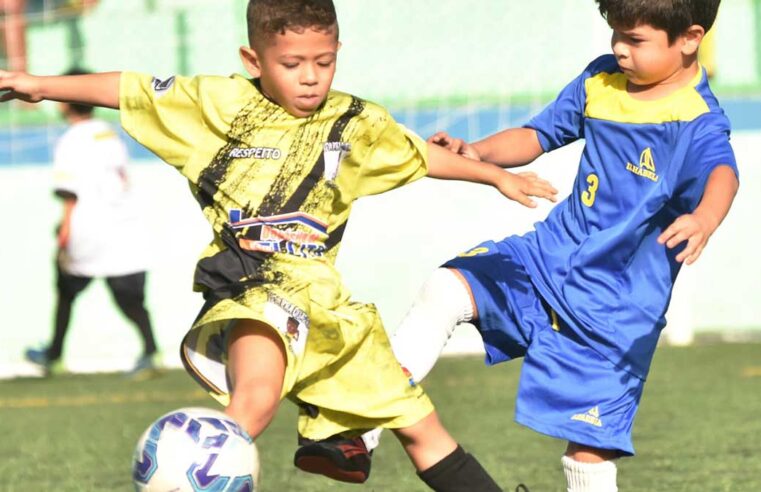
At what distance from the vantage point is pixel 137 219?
9594 mm

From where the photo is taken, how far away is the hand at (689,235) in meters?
3.45

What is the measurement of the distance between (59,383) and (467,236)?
2.87 metres

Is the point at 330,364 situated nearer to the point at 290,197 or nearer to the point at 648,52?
the point at 290,197

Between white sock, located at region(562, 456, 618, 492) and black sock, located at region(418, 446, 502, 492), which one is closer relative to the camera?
black sock, located at region(418, 446, 502, 492)

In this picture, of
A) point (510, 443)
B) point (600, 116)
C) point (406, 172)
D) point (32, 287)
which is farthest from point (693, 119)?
point (32, 287)

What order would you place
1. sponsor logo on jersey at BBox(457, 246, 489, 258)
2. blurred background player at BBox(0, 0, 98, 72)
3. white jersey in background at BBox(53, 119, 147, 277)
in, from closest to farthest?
sponsor logo on jersey at BBox(457, 246, 489, 258) → white jersey in background at BBox(53, 119, 147, 277) → blurred background player at BBox(0, 0, 98, 72)

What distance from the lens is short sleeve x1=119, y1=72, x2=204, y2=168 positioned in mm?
3965

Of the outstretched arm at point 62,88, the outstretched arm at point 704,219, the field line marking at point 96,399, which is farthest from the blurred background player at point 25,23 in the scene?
the outstretched arm at point 704,219

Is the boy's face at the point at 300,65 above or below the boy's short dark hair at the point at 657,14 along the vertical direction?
below

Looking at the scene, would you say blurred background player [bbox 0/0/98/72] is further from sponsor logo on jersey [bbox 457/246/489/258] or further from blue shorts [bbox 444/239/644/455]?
blue shorts [bbox 444/239/644/455]

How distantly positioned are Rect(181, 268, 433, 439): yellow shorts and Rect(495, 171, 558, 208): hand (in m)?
0.49

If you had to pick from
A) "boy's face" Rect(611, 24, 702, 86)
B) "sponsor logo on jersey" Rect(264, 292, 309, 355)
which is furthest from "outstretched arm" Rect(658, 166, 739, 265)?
"sponsor logo on jersey" Rect(264, 292, 309, 355)

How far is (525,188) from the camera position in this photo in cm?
399

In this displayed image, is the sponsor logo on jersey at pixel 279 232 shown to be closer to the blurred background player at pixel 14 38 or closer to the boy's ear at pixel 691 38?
the boy's ear at pixel 691 38
